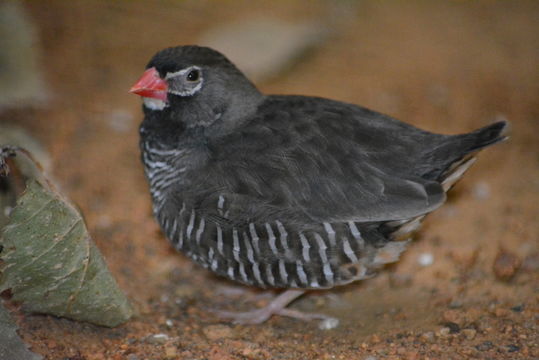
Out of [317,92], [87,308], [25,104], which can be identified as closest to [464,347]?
[87,308]

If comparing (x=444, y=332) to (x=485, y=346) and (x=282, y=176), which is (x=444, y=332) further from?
(x=282, y=176)

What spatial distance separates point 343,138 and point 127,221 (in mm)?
2226

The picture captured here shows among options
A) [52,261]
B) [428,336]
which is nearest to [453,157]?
[428,336]

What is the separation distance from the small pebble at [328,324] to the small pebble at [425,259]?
0.92 m

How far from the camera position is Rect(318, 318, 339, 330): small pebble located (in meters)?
4.46

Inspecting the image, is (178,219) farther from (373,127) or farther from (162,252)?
(373,127)

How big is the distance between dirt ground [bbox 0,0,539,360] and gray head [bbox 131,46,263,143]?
1.33 meters

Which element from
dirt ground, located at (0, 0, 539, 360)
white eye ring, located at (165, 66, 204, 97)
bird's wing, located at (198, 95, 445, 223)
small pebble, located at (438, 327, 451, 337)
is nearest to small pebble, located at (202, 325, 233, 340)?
dirt ground, located at (0, 0, 539, 360)

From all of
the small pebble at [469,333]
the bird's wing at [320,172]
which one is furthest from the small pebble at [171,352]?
the small pebble at [469,333]

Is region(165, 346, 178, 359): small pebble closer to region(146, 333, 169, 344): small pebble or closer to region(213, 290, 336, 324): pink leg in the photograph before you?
region(146, 333, 169, 344): small pebble

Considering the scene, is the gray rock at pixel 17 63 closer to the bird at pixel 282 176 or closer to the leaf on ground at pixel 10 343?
the bird at pixel 282 176

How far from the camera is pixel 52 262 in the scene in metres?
3.79

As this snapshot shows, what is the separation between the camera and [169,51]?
4.45 m

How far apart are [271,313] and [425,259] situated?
1312mm
